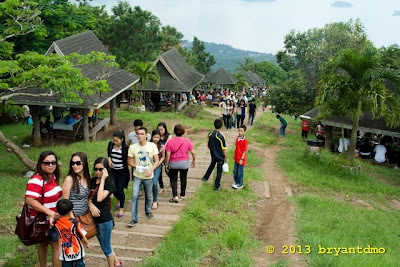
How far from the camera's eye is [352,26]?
2511 cm

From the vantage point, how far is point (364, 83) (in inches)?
484

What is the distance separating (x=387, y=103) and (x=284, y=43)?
11.6 meters

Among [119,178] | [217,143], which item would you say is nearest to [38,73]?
[119,178]

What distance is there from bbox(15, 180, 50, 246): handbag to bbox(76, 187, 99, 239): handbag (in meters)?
0.41

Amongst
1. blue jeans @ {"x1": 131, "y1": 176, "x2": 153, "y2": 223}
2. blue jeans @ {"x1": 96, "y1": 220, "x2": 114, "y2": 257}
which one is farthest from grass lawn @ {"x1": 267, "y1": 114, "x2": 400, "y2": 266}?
blue jeans @ {"x1": 96, "y1": 220, "x2": 114, "y2": 257}

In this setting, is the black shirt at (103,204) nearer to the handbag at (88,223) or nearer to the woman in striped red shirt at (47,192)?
the handbag at (88,223)

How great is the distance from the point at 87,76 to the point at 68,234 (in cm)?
1217

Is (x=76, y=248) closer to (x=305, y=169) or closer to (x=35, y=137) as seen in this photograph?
(x=305, y=169)

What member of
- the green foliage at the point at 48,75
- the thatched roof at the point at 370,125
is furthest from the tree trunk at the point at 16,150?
the thatched roof at the point at 370,125

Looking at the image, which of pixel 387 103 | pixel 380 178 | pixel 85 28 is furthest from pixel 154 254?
pixel 85 28

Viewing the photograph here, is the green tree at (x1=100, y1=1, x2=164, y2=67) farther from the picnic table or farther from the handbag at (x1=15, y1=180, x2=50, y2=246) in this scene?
the handbag at (x1=15, y1=180, x2=50, y2=246)

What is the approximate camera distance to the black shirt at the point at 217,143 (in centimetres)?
830

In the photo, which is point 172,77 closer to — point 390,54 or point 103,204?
point 390,54

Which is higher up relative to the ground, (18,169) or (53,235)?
(53,235)
